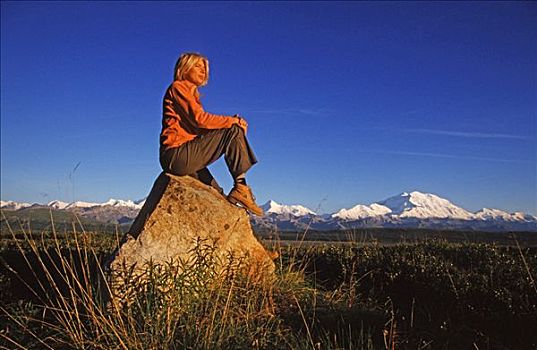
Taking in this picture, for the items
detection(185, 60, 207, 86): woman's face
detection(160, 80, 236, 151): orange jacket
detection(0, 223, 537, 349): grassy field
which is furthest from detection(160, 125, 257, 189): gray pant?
detection(0, 223, 537, 349): grassy field

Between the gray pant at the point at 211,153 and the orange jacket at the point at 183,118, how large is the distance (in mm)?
102

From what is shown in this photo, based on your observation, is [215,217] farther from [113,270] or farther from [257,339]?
[257,339]

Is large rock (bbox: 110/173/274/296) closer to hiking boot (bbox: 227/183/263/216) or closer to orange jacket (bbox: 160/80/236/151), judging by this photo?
hiking boot (bbox: 227/183/263/216)

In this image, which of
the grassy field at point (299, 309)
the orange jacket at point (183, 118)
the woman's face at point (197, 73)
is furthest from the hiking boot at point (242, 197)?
the woman's face at point (197, 73)

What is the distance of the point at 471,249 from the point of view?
7.75 meters

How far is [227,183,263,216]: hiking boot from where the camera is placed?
5.96 meters

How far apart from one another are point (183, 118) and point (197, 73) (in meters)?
0.64

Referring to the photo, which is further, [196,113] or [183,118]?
[183,118]

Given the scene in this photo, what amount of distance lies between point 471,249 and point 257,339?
5240mm

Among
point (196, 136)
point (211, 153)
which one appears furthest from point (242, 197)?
point (196, 136)

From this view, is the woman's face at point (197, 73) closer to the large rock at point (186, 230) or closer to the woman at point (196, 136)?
the woman at point (196, 136)

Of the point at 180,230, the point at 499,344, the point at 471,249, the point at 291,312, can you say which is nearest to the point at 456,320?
the point at 499,344

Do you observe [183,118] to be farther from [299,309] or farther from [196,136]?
[299,309]

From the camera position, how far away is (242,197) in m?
5.96
